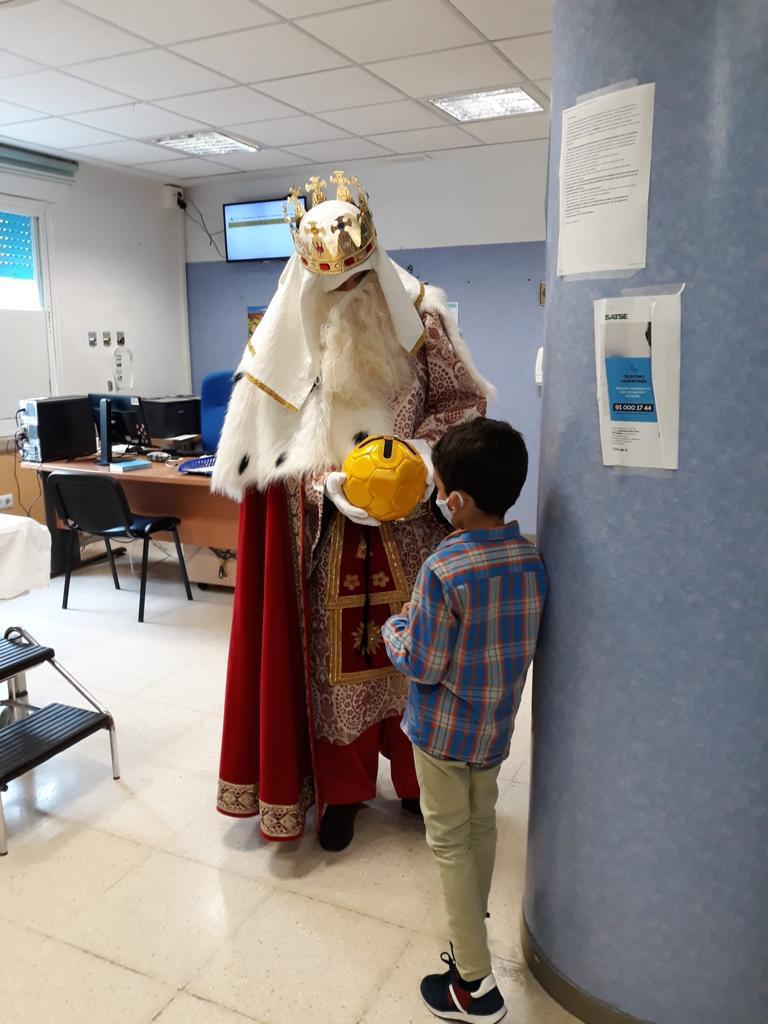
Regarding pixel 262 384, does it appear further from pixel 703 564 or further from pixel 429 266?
pixel 429 266

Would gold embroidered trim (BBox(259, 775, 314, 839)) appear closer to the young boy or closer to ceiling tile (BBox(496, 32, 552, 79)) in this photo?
the young boy

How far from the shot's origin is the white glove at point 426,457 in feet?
6.18

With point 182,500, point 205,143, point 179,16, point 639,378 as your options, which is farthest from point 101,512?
point 639,378

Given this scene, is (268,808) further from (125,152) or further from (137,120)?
(125,152)

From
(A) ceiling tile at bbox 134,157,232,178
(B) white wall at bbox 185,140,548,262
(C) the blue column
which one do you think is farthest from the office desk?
(C) the blue column

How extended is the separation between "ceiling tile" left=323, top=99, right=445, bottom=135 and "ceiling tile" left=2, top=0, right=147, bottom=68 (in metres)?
1.37

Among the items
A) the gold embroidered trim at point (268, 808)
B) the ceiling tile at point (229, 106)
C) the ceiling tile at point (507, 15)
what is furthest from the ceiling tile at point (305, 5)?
the gold embroidered trim at point (268, 808)

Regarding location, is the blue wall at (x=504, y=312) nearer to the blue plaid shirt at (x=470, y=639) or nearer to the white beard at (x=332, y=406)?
the white beard at (x=332, y=406)

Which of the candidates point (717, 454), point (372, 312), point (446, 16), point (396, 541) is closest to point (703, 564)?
point (717, 454)

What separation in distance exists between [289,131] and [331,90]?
0.85 metres

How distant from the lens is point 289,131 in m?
4.94

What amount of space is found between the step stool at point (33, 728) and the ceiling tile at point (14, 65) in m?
2.67

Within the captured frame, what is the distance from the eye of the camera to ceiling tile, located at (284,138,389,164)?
5250 millimetres

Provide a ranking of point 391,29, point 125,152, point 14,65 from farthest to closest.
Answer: point 125,152
point 14,65
point 391,29
